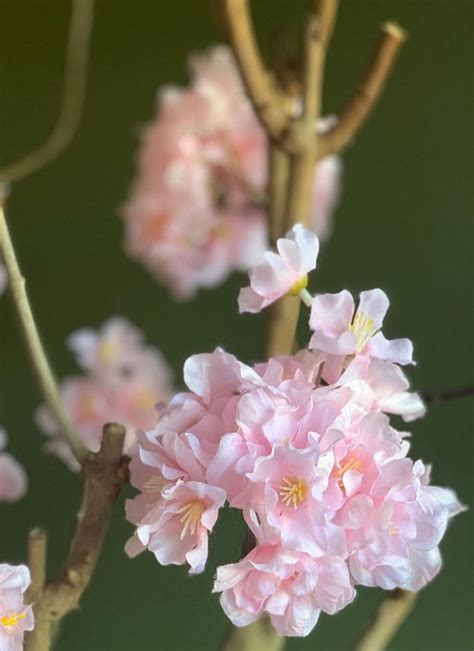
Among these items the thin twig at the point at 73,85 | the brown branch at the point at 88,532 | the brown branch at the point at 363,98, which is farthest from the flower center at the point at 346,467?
the thin twig at the point at 73,85

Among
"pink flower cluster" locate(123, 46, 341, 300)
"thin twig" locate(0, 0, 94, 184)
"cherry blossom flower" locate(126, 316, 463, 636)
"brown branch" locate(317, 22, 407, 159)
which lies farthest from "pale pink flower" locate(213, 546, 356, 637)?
"thin twig" locate(0, 0, 94, 184)

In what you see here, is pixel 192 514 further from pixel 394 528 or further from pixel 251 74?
pixel 251 74

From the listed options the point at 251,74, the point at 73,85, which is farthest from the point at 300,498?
the point at 73,85

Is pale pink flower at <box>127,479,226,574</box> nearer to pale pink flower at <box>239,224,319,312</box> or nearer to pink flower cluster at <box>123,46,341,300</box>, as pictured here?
pale pink flower at <box>239,224,319,312</box>

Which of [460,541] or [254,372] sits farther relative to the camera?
[460,541]

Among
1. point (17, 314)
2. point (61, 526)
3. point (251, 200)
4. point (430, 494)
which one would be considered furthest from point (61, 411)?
point (61, 526)

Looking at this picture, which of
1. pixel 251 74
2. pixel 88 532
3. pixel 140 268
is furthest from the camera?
pixel 140 268

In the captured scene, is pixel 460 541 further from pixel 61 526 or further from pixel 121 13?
pixel 121 13
